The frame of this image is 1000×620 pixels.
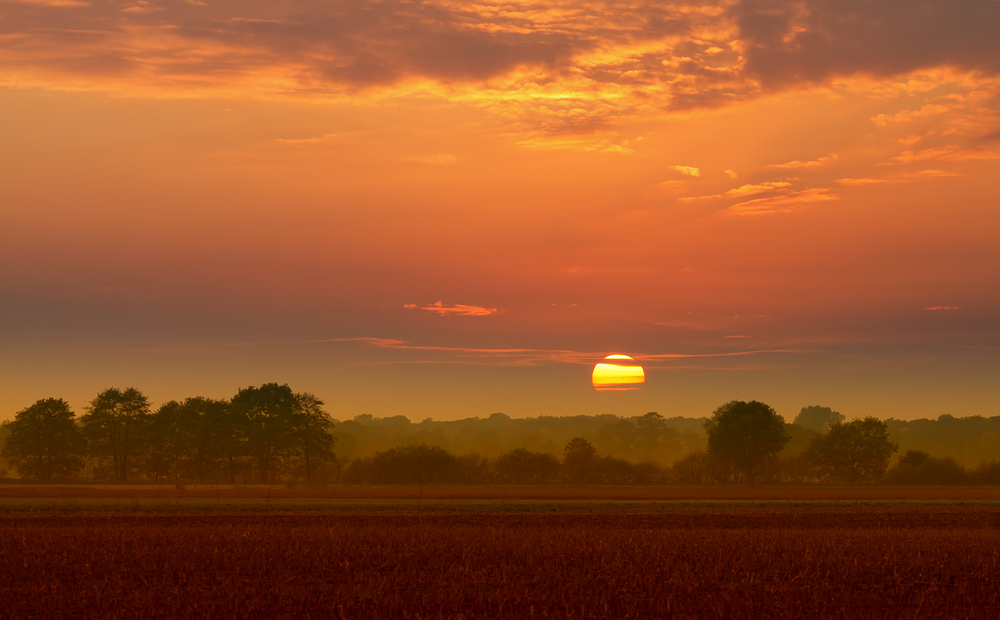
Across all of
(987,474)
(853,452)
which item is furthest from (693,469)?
(987,474)

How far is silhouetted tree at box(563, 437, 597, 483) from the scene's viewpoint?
126m

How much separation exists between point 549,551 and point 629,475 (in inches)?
3771

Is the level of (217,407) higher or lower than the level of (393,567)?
higher

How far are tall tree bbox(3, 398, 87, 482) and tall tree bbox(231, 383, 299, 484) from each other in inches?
874

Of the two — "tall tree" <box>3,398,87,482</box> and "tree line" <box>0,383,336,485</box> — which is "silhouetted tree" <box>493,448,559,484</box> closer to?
"tree line" <box>0,383,336,485</box>

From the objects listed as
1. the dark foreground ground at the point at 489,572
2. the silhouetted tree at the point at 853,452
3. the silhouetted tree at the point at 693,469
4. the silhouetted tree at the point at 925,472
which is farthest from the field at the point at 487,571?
the silhouetted tree at the point at 853,452

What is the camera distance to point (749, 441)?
132875 millimetres

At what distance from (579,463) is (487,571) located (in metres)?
97.8

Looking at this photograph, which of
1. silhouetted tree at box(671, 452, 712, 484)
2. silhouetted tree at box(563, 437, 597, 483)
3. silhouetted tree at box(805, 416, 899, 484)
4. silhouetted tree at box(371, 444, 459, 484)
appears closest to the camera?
silhouetted tree at box(371, 444, 459, 484)

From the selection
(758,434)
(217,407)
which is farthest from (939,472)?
(217,407)

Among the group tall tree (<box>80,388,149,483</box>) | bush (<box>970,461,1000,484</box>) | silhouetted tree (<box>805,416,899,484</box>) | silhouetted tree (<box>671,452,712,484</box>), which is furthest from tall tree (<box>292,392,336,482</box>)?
bush (<box>970,461,1000,484</box>)

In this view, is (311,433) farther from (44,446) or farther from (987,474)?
(987,474)

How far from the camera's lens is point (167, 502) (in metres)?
72.8

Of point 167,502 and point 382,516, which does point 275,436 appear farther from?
point 382,516
